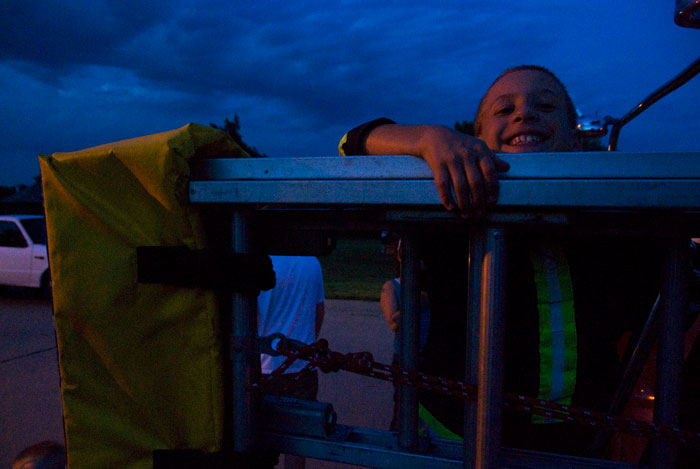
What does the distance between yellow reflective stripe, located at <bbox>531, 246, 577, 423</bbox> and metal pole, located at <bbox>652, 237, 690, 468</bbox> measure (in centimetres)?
26

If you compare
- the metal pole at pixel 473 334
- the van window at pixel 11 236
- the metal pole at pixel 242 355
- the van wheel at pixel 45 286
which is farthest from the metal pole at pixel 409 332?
the van window at pixel 11 236

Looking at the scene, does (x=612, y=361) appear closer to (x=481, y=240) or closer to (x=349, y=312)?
(x=481, y=240)

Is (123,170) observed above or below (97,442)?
above

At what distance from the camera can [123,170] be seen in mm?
835

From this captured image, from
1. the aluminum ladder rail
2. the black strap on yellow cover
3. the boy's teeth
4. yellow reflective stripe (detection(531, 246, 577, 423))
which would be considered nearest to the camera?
the aluminum ladder rail

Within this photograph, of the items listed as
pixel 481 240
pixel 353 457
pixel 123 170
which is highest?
pixel 123 170

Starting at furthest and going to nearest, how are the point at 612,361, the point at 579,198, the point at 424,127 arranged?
the point at 612,361
the point at 424,127
the point at 579,198

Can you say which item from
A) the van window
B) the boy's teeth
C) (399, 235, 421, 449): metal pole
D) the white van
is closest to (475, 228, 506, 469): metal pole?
(399, 235, 421, 449): metal pole

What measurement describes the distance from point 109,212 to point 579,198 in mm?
843

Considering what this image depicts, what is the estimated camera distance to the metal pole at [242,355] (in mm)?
864

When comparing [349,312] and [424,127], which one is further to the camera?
[349,312]

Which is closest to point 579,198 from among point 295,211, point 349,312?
point 295,211

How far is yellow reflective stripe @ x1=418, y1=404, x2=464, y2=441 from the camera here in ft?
3.95

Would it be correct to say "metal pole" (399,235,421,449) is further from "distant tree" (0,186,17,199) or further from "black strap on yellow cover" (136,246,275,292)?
"distant tree" (0,186,17,199)
